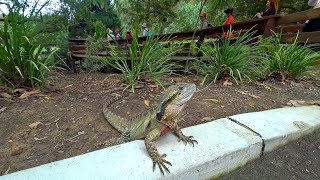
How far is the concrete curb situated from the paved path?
0.20 ft

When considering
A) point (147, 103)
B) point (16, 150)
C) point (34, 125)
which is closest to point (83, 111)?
point (34, 125)

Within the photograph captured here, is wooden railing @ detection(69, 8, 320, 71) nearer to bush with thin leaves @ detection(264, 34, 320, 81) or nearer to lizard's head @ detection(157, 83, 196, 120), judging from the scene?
bush with thin leaves @ detection(264, 34, 320, 81)

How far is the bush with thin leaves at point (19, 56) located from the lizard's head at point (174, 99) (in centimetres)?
237

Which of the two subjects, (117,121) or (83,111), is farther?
(83,111)

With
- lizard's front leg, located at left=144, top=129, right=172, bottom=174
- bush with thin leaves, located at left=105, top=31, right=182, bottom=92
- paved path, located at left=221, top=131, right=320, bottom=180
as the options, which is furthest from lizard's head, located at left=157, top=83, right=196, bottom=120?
Result: bush with thin leaves, located at left=105, top=31, right=182, bottom=92

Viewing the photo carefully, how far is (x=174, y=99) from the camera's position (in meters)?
2.13

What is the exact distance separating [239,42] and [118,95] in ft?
7.71

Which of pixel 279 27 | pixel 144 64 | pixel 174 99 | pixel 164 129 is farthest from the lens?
pixel 279 27

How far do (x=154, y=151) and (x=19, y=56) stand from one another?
262 centimetres

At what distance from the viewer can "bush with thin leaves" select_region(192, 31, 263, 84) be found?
4.67 m

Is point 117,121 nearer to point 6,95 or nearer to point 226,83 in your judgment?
point 6,95

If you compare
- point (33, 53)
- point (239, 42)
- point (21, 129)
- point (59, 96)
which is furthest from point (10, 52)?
point (239, 42)

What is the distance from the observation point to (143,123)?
7.81 feet

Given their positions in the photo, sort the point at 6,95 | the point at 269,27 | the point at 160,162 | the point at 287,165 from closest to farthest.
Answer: the point at 160,162, the point at 287,165, the point at 6,95, the point at 269,27
